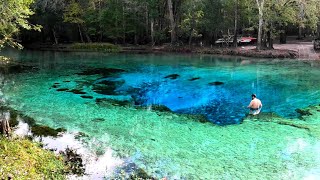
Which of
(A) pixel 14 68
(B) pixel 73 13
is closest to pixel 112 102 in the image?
(A) pixel 14 68

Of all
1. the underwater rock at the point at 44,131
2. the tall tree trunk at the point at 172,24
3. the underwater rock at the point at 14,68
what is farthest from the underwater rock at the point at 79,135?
the tall tree trunk at the point at 172,24

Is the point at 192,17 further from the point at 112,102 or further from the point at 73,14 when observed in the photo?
the point at 112,102

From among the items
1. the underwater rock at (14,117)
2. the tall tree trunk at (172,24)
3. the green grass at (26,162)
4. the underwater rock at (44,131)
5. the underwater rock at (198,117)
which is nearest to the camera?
the green grass at (26,162)

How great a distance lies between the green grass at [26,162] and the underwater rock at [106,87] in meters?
12.7

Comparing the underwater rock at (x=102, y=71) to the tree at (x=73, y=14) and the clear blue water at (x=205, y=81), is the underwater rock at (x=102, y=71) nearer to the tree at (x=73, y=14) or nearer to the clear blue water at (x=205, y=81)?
the clear blue water at (x=205, y=81)

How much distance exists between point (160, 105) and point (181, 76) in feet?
36.1

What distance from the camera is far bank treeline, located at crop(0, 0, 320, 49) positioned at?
140 feet

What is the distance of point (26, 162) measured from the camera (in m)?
10.8

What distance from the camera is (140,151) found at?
1388cm

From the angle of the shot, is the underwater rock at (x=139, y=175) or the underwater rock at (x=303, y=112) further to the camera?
the underwater rock at (x=303, y=112)

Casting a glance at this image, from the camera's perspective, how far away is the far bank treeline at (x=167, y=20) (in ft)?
140

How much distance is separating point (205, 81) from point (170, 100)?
25.1ft

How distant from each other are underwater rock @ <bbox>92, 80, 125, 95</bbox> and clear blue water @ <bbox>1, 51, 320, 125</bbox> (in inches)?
5.9

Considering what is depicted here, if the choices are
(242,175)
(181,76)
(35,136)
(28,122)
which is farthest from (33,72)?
(242,175)
